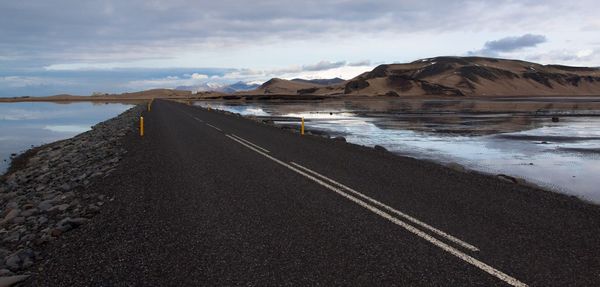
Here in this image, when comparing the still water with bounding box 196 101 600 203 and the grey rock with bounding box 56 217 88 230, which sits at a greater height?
the grey rock with bounding box 56 217 88 230

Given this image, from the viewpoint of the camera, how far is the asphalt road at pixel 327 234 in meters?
5.20

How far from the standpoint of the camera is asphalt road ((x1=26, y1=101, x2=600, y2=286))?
5.20 meters

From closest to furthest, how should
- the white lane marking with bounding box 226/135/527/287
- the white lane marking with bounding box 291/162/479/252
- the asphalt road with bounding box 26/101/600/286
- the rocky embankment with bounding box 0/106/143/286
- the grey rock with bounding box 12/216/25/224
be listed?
the white lane marking with bounding box 226/135/527/287 → the asphalt road with bounding box 26/101/600/286 → the white lane marking with bounding box 291/162/479/252 → the rocky embankment with bounding box 0/106/143/286 → the grey rock with bounding box 12/216/25/224

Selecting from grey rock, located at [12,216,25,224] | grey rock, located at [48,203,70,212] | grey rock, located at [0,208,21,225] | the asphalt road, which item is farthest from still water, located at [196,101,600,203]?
grey rock, located at [0,208,21,225]

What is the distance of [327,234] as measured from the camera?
6574mm

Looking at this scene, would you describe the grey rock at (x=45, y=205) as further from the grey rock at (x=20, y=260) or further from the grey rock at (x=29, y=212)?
the grey rock at (x=20, y=260)

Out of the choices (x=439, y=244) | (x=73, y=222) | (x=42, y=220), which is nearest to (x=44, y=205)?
(x=42, y=220)

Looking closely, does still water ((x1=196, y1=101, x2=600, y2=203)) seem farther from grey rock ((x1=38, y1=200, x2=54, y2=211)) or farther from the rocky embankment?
grey rock ((x1=38, y1=200, x2=54, y2=211))

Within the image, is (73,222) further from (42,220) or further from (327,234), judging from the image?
(327,234)

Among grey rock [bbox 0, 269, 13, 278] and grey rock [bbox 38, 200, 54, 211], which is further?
grey rock [bbox 38, 200, 54, 211]


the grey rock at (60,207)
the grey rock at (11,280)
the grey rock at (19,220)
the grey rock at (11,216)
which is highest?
the grey rock at (11,280)

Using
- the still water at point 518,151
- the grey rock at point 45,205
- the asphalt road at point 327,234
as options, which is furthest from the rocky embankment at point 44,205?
the still water at point 518,151

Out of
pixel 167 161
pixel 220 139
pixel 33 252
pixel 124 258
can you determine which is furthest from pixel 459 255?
pixel 220 139

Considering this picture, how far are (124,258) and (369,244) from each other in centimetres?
331
